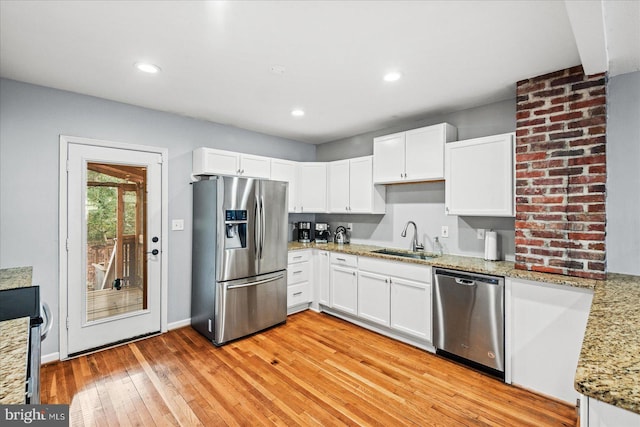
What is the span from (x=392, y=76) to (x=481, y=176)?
127 cm

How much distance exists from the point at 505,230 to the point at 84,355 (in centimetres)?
429

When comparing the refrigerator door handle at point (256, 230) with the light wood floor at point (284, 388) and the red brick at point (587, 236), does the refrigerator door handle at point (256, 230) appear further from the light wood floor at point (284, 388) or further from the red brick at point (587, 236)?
the red brick at point (587, 236)

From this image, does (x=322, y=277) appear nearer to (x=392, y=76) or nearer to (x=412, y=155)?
(x=412, y=155)

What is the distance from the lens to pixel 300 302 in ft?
13.3

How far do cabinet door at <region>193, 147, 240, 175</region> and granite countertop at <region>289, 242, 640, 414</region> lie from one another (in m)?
3.22

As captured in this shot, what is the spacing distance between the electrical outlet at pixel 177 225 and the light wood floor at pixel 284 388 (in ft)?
4.05

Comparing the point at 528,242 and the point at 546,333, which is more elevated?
the point at 528,242

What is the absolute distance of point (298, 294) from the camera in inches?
159

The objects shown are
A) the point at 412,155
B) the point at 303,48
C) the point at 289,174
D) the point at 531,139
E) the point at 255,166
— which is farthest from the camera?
the point at 289,174

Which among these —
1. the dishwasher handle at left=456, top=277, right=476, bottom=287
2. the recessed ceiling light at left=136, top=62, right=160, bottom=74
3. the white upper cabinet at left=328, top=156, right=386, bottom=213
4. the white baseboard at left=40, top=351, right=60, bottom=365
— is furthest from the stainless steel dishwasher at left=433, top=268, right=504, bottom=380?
the white baseboard at left=40, top=351, right=60, bottom=365

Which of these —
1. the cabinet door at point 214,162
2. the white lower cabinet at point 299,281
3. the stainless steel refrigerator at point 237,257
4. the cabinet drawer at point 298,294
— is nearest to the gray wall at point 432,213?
the white lower cabinet at point 299,281

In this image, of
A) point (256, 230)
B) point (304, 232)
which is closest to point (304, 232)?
point (304, 232)

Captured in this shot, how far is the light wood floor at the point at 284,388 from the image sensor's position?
6.74 ft

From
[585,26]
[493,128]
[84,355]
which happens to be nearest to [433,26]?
[585,26]
